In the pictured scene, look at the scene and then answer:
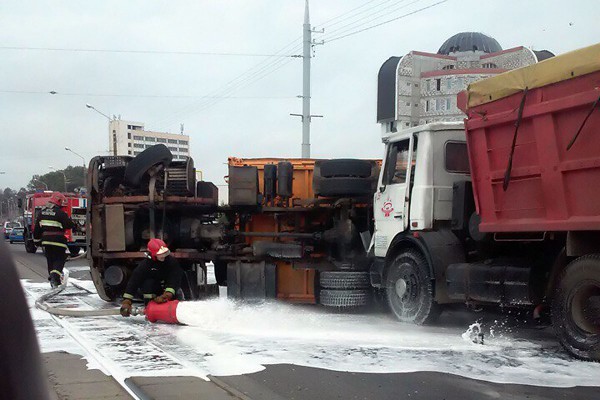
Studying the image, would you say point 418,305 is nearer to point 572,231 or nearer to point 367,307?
point 367,307

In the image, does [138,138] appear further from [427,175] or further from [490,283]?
[490,283]

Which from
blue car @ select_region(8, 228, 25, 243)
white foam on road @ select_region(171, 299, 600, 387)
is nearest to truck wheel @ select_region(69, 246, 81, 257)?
white foam on road @ select_region(171, 299, 600, 387)

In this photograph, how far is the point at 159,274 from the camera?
8.55 metres

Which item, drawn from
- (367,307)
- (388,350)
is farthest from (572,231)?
(367,307)

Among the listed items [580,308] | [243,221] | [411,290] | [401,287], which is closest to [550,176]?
[580,308]

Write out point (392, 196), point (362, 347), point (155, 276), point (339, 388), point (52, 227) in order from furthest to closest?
point (52, 227)
point (155, 276)
point (392, 196)
point (362, 347)
point (339, 388)

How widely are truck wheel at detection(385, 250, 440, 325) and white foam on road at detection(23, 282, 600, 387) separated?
0.18 meters

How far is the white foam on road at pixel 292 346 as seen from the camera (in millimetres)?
5645

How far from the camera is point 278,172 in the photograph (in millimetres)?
9492

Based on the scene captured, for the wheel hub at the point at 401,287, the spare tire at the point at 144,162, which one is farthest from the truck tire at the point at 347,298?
the spare tire at the point at 144,162

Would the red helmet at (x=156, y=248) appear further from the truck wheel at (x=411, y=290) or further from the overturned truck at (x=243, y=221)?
the truck wheel at (x=411, y=290)

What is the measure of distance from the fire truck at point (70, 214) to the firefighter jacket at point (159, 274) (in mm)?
12938

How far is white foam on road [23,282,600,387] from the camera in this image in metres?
5.64

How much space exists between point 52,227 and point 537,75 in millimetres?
9364
